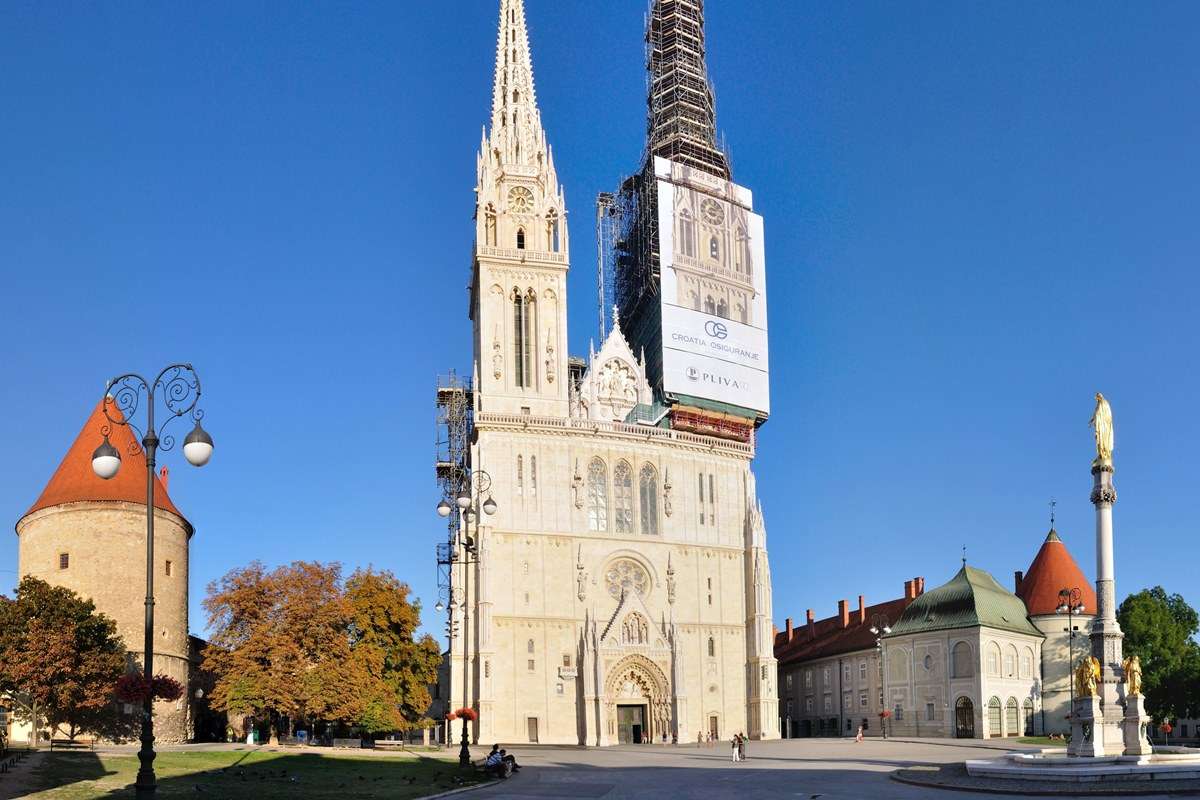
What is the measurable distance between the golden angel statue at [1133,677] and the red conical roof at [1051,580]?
131ft

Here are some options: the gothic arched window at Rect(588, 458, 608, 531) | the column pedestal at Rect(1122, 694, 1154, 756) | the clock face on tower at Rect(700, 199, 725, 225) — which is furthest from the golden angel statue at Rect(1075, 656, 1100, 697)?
the clock face on tower at Rect(700, 199, 725, 225)

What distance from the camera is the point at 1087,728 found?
35656mm

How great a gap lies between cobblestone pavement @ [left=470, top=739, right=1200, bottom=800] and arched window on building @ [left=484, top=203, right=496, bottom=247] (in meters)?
30.9

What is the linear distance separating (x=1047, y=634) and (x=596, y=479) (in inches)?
1127

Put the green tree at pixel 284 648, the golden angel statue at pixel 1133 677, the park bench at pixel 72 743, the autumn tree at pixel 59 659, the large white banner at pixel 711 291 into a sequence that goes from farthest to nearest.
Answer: the large white banner at pixel 711 291, the green tree at pixel 284 648, the autumn tree at pixel 59 659, the park bench at pixel 72 743, the golden angel statue at pixel 1133 677

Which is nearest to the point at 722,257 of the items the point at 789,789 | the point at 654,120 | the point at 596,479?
the point at 654,120

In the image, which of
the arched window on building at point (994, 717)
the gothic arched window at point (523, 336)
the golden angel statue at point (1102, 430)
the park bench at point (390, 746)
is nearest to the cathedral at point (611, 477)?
the gothic arched window at point (523, 336)

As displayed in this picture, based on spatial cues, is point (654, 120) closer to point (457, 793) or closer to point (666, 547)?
point (666, 547)

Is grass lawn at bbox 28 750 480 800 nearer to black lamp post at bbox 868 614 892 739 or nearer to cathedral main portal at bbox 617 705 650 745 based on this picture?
cathedral main portal at bbox 617 705 650 745

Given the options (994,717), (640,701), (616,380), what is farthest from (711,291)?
(994,717)

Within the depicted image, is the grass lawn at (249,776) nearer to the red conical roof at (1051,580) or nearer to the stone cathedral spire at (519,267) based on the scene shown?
the stone cathedral spire at (519,267)

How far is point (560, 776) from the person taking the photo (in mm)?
37562

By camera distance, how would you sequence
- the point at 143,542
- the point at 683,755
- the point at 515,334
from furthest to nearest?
the point at 515,334, the point at 143,542, the point at 683,755

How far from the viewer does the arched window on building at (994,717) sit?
6869 cm
